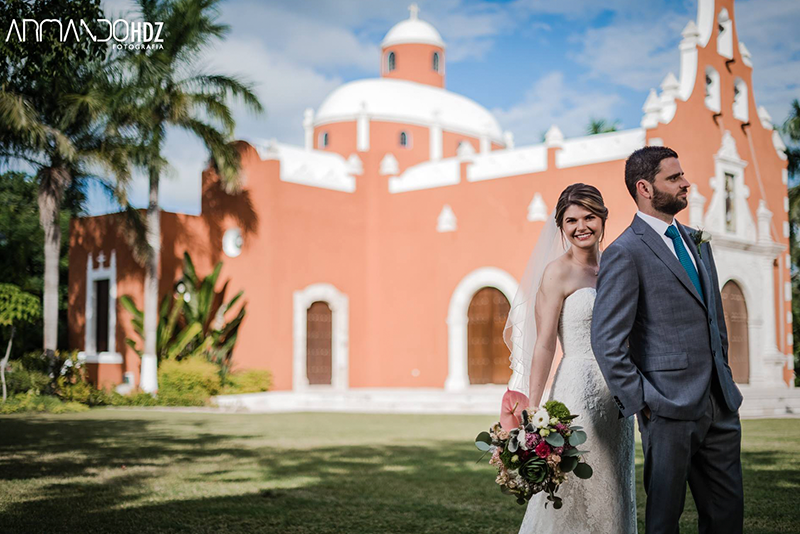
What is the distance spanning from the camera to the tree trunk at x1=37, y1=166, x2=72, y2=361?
16.0 metres

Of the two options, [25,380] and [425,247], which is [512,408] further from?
[425,247]

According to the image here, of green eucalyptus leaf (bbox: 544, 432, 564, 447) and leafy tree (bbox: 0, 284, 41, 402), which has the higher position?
leafy tree (bbox: 0, 284, 41, 402)

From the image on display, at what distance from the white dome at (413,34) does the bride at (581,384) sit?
24388mm

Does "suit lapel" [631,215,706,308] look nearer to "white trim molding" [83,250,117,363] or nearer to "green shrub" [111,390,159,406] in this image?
"green shrub" [111,390,159,406]

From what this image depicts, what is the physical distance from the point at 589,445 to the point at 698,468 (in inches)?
17.6

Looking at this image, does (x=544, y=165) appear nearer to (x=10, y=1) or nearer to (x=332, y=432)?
(x=332, y=432)

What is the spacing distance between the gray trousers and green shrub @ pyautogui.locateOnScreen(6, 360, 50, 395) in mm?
15353

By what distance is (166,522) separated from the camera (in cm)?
541

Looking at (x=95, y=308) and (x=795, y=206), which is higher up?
(x=795, y=206)

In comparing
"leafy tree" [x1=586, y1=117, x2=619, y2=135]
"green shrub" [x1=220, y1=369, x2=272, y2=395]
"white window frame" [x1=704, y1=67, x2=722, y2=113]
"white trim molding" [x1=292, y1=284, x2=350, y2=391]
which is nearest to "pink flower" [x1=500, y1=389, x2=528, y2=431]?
"green shrub" [x1=220, y1=369, x2=272, y2=395]

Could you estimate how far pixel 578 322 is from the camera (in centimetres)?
348

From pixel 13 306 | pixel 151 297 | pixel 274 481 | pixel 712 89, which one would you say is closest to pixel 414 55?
pixel 712 89

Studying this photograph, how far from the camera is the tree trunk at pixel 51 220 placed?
15969 millimetres

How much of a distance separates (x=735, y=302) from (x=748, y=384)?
1878 mm
